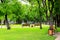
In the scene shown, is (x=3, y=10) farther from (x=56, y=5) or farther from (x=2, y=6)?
(x=56, y=5)

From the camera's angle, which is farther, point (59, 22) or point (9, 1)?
point (59, 22)

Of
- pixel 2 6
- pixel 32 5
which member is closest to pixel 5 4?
pixel 2 6

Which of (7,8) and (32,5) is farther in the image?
(32,5)

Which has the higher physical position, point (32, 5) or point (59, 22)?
point (32, 5)

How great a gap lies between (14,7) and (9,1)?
1.81 meters

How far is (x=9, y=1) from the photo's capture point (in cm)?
4172

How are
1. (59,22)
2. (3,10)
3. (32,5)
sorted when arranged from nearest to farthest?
(3,10)
(32,5)
(59,22)

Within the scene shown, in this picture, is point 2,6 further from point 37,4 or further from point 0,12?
point 37,4

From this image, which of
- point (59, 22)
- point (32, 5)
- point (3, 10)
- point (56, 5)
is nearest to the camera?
point (56, 5)

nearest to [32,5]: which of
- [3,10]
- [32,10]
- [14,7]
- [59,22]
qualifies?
[32,10]

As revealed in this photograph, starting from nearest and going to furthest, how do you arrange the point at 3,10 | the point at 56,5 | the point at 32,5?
the point at 56,5, the point at 3,10, the point at 32,5

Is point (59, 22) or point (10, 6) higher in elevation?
point (10, 6)

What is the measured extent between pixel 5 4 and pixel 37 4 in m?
6.18

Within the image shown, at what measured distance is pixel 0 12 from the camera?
141ft
